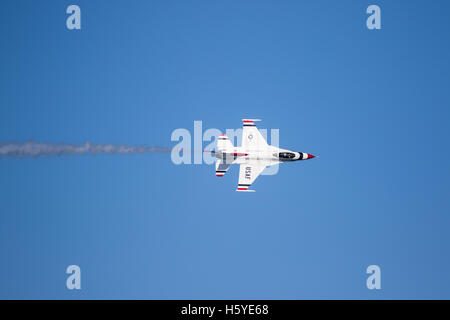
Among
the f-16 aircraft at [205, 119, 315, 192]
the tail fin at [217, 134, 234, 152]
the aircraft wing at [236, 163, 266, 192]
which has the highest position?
the tail fin at [217, 134, 234, 152]

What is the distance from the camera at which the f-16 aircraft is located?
6319 cm

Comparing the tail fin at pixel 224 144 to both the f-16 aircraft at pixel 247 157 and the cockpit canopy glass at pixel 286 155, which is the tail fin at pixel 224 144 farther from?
the cockpit canopy glass at pixel 286 155

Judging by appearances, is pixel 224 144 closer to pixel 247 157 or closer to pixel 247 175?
pixel 247 157

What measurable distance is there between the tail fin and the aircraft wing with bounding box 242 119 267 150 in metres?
1.64

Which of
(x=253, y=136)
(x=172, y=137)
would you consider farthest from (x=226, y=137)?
(x=172, y=137)

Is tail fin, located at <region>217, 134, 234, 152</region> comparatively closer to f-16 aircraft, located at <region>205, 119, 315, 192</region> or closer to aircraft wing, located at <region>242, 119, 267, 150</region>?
f-16 aircraft, located at <region>205, 119, 315, 192</region>

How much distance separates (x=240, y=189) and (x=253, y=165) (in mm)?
2936

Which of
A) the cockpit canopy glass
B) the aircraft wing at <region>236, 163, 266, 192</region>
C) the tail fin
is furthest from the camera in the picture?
the cockpit canopy glass

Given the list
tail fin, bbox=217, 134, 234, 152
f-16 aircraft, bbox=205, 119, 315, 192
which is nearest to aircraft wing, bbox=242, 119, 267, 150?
f-16 aircraft, bbox=205, 119, 315, 192

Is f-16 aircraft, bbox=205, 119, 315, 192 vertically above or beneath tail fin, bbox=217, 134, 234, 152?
beneath

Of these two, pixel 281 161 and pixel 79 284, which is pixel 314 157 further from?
pixel 79 284

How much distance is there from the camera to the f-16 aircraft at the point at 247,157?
207 ft

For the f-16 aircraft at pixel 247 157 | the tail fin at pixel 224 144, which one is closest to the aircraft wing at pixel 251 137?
the f-16 aircraft at pixel 247 157
